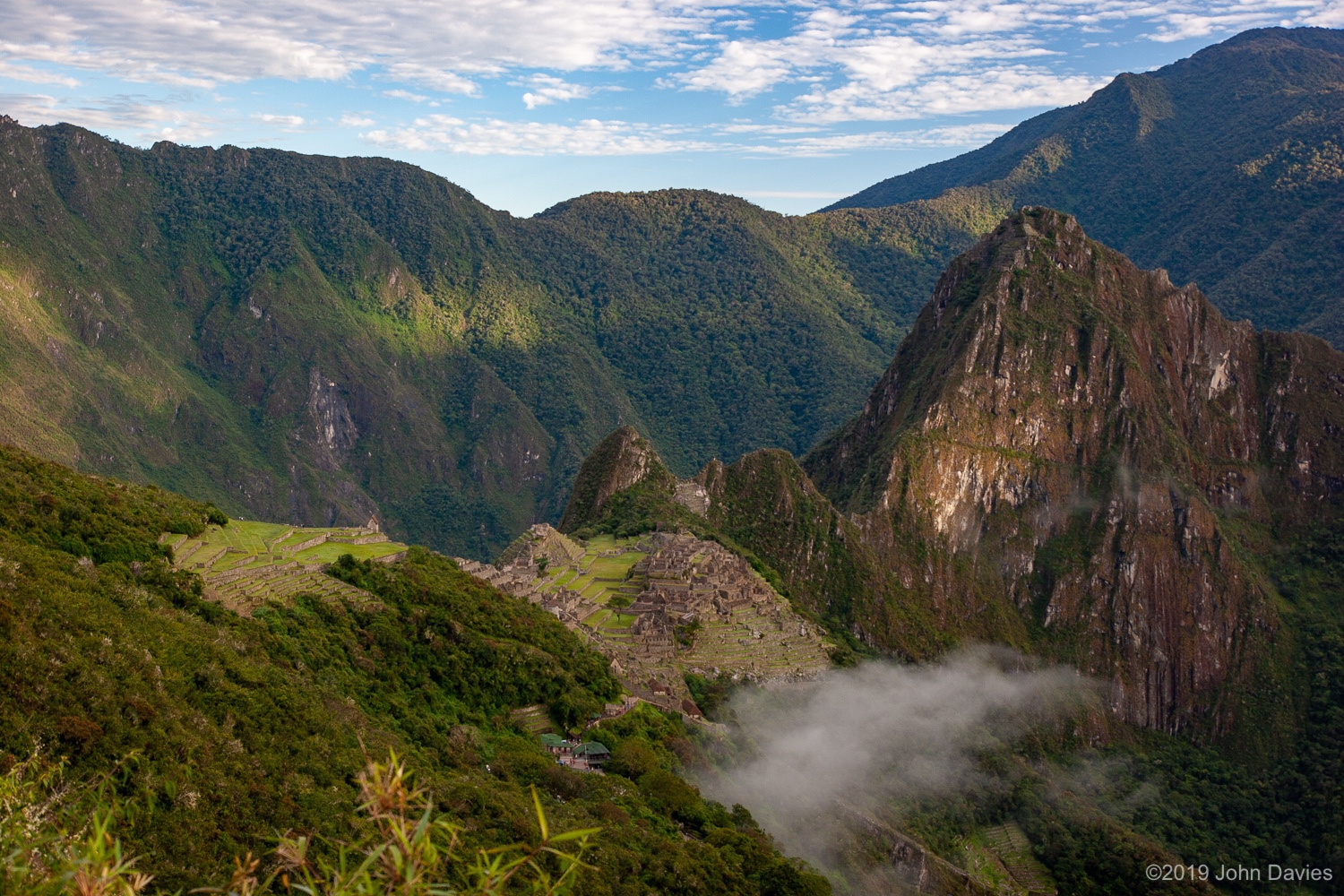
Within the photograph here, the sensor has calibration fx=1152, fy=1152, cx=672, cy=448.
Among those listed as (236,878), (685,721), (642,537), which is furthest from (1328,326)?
(236,878)

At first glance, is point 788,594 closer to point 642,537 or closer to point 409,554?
point 642,537

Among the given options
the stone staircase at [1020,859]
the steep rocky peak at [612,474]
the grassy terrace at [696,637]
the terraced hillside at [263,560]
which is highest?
the terraced hillside at [263,560]

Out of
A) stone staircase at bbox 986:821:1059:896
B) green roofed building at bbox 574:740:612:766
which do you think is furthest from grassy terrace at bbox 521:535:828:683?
stone staircase at bbox 986:821:1059:896

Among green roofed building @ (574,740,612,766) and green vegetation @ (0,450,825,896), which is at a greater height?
green vegetation @ (0,450,825,896)

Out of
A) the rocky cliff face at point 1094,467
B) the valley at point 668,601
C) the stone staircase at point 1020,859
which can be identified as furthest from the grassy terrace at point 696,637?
the rocky cliff face at point 1094,467

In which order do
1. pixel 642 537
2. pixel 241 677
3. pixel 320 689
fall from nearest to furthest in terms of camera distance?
pixel 241 677, pixel 320 689, pixel 642 537

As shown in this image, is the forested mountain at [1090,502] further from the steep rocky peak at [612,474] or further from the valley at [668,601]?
the valley at [668,601]

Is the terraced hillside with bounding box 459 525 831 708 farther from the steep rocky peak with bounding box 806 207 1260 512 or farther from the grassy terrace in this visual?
the steep rocky peak with bounding box 806 207 1260 512
